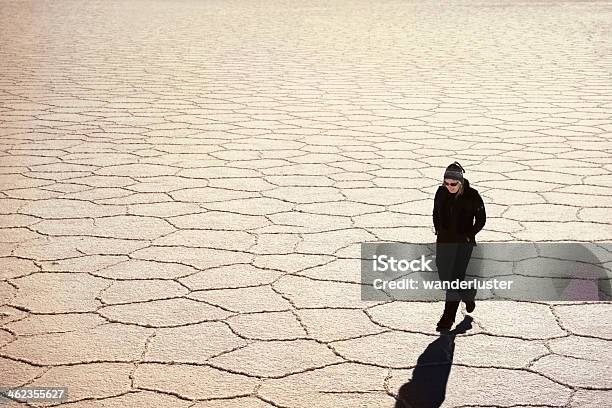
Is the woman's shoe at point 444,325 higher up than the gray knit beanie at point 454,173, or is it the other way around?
the gray knit beanie at point 454,173

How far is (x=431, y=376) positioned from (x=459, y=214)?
41cm

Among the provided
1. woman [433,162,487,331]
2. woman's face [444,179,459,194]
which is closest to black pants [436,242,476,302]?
woman [433,162,487,331]

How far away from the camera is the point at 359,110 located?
639cm

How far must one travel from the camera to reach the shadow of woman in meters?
2.18

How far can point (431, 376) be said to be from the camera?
2305 mm

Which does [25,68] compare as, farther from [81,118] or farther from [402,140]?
[402,140]

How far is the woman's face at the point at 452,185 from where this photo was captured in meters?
2.17

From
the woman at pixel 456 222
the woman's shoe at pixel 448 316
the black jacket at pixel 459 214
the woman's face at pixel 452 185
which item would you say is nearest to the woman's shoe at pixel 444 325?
the woman's shoe at pixel 448 316

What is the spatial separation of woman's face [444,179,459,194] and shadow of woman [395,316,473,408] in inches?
18.3

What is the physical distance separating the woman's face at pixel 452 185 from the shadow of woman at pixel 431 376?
0.47 m

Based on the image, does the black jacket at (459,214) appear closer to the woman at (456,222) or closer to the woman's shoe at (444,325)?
the woman at (456,222)

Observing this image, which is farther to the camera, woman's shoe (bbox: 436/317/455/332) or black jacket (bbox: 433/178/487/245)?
woman's shoe (bbox: 436/317/455/332)

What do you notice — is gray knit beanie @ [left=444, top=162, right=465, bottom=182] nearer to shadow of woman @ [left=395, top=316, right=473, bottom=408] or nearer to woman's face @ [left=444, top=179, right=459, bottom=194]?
woman's face @ [left=444, top=179, right=459, bottom=194]

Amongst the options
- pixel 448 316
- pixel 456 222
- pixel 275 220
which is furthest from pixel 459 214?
pixel 275 220
